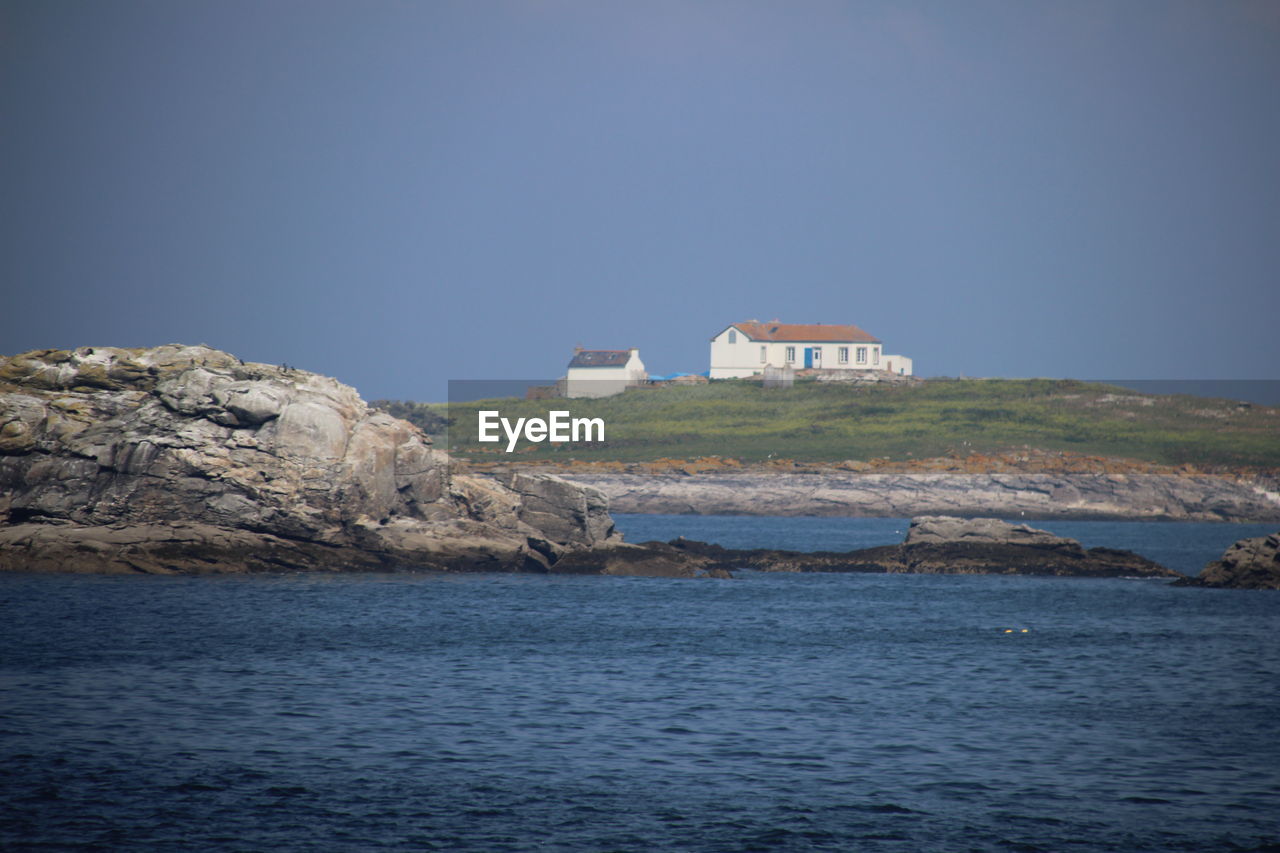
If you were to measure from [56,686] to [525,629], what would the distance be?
15.1m

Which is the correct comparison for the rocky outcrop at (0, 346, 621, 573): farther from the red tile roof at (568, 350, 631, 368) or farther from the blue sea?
the red tile roof at (568, 350, 631, 368)

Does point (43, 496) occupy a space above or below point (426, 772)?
above

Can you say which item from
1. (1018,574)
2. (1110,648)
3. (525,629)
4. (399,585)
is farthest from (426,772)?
(1018,574)

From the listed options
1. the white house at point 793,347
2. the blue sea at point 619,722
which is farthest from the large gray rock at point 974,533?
the white house at point 793,347

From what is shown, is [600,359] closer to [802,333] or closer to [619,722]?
[802,333]

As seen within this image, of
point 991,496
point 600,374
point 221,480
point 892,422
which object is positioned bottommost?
point 991,496

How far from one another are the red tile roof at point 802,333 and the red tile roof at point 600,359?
13938 millimetres

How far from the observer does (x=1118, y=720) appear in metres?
27.8

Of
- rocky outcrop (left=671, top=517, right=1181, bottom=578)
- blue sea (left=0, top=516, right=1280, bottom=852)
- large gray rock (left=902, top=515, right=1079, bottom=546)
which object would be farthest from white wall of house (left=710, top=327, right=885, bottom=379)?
blue sea (left=0, top=516, right=1280, bottom=852)

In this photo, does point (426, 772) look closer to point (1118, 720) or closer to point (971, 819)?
point (971, 819)

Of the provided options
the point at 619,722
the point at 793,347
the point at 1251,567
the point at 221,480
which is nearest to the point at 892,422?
the point at 793,347

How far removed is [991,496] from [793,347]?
47.7 metres

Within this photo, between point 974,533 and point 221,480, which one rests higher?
point 221,480

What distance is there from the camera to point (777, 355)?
5906 inches
